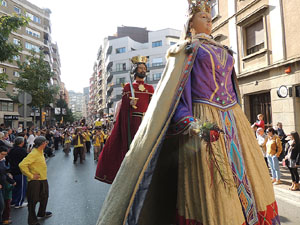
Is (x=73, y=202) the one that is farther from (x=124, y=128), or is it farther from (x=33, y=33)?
(x=33, y=33)

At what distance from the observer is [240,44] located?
1288 cm

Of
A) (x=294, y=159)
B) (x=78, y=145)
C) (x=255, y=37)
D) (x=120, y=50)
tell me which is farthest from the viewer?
(x=120, y=50)

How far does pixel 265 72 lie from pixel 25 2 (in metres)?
44.0

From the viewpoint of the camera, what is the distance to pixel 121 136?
3.61 metres

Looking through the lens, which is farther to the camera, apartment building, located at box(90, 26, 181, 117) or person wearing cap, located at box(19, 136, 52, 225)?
apartment building, located at box(90, 26, 181, 117)

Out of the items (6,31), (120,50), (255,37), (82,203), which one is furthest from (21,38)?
(82,203)

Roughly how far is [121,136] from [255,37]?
10.8 m

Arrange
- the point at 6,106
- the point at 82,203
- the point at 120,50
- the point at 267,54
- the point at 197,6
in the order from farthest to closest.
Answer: the point at 120,50, the point at 6,106, the point at 267,54, the point at 82,203, the point at 197,6

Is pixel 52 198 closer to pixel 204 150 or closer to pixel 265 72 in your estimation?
pixel 204 150

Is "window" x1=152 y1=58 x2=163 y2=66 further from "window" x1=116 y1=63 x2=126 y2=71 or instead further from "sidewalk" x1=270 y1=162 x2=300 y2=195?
"sidewalk" x1=270 y1=162 x2=300 y2=195

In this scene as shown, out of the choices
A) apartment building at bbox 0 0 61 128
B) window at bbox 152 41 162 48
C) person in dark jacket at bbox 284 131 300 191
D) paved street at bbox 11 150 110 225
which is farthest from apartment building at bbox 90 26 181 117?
person in dark jacket at bbox 284 131 300 191

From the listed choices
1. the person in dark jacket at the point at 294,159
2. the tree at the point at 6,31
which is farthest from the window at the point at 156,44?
the person in dark jacket at the point at 294,159

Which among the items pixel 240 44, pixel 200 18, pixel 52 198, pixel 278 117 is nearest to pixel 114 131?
pixel 200 18

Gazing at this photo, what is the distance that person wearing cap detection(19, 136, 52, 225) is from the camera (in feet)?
14.5
